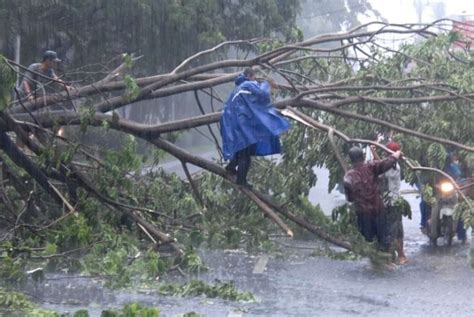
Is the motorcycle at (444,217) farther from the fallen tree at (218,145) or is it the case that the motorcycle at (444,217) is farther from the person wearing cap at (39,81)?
the person wearing cap at (39,81)

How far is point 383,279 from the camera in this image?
499 inches

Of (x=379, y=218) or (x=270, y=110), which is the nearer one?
(x=270, y=110)

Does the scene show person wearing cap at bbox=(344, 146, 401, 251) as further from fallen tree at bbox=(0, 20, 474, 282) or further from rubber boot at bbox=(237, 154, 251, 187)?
rubber boot at bbox=(237, 154, 251, 187)

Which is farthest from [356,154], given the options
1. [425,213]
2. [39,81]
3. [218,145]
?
[425,213]

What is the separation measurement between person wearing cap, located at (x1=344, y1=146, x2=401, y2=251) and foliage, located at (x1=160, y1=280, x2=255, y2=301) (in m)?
2.63

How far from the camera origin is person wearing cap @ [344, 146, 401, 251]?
1282 centimetres

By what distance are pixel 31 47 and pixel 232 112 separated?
52.6ft

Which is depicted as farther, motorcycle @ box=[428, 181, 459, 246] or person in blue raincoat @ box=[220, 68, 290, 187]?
motorcycle @ box=[428, 181, 459, 246]

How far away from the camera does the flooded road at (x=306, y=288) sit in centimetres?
1045

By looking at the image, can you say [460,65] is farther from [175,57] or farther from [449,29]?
[175,57]

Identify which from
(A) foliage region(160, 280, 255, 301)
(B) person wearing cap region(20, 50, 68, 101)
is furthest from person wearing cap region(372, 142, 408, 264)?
(B) person wearing cap region(20, 50, 68, 101)

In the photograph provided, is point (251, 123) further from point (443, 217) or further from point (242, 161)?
point (443, 217)

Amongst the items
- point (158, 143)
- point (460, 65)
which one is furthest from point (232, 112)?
point (460, 65)

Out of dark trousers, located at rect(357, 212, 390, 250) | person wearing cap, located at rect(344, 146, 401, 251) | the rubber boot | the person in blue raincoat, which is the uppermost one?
the person in blue raincoat
